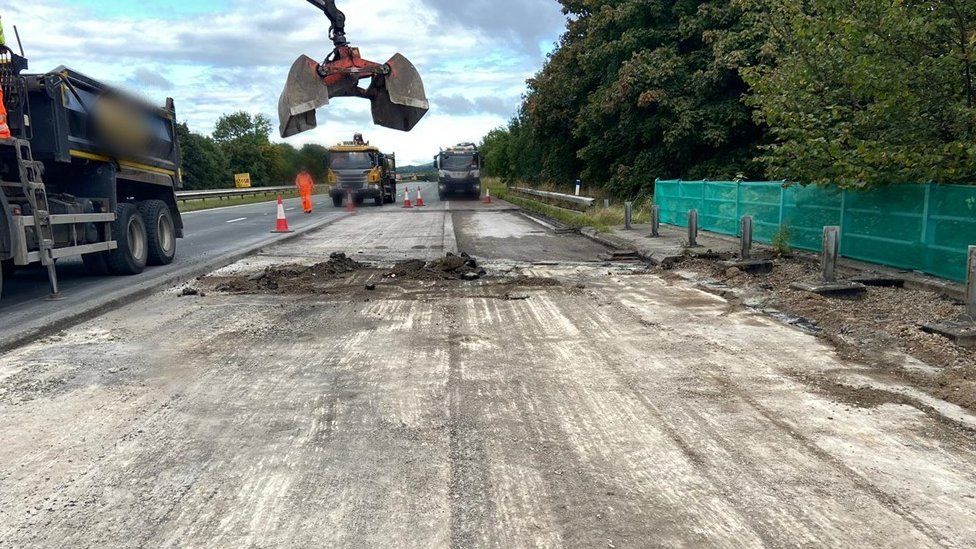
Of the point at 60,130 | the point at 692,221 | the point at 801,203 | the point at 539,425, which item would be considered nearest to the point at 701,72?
the point at 692,221

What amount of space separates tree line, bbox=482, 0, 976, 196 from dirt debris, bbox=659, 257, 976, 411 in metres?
1.69

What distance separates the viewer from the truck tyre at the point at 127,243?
1045 cm

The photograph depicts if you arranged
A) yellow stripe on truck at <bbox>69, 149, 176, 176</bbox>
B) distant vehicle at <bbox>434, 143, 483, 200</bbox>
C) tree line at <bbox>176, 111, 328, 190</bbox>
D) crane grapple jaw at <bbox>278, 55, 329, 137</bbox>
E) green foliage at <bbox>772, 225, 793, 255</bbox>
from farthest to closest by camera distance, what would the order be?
tree line at <bbox>176, 111, 328, 190</bbox>, distant vehicle at <bbox>434, 143, 483, 200</bbox>, green foliage at <bbox>772, 225, 793, 255</bbox>, crane grapple jaw at <bbox>278, 55, 329, 137</bbox>, yellow stripe on truck at <bbox>69, 149, 176, 176</bbox>

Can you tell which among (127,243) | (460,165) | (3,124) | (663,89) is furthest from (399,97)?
(460,165)

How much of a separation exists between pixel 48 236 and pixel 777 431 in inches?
333

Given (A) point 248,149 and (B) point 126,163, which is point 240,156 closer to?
(A) point 248,149

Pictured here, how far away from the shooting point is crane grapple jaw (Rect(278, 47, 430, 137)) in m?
10.2

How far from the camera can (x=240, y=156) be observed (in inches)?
3369

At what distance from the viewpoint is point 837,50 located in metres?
9.31

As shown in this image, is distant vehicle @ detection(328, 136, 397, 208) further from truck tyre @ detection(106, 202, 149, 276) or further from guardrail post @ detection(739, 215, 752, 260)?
guardrail post @ detection(739, 215, 752, 260)

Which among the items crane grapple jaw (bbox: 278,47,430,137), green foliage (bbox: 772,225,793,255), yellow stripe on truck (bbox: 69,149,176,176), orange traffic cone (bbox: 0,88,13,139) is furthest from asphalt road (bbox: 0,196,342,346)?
green foliage (bbox: 772,225,793,255)

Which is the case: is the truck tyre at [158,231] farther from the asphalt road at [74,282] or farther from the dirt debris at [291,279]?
the dirt debris at [291,279]

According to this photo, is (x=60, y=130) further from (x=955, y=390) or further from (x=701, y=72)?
(x=701, y=72)

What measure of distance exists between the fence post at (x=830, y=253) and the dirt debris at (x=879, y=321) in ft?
1.66
